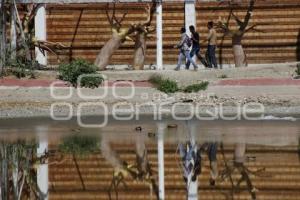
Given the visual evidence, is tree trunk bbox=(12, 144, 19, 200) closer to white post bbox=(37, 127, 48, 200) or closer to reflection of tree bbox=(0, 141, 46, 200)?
reflection of tree bbox=(0, 141, 46, 200)

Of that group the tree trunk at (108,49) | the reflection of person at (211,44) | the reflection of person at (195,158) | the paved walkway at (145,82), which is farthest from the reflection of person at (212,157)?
the reflection of person at (211,44)

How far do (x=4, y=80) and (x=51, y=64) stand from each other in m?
4.91

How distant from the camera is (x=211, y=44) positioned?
2688 cm

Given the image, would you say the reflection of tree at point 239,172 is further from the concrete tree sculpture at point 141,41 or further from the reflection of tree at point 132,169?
the concrete tree sculpture at point 141,41

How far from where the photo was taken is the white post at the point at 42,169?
36.7 feet

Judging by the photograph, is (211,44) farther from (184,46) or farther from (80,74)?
(80,74)

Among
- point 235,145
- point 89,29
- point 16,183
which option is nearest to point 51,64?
point 89,29

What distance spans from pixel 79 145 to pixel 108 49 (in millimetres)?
11251

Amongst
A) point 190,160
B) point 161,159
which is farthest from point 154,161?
point 190,160

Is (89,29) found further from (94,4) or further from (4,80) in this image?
(4,80)

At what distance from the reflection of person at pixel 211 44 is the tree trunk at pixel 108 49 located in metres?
A: 2.71

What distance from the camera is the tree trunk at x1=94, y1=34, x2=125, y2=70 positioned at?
86.6 ft

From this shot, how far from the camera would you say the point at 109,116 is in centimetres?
2077

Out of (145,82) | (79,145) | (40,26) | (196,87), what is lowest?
(79,145)
